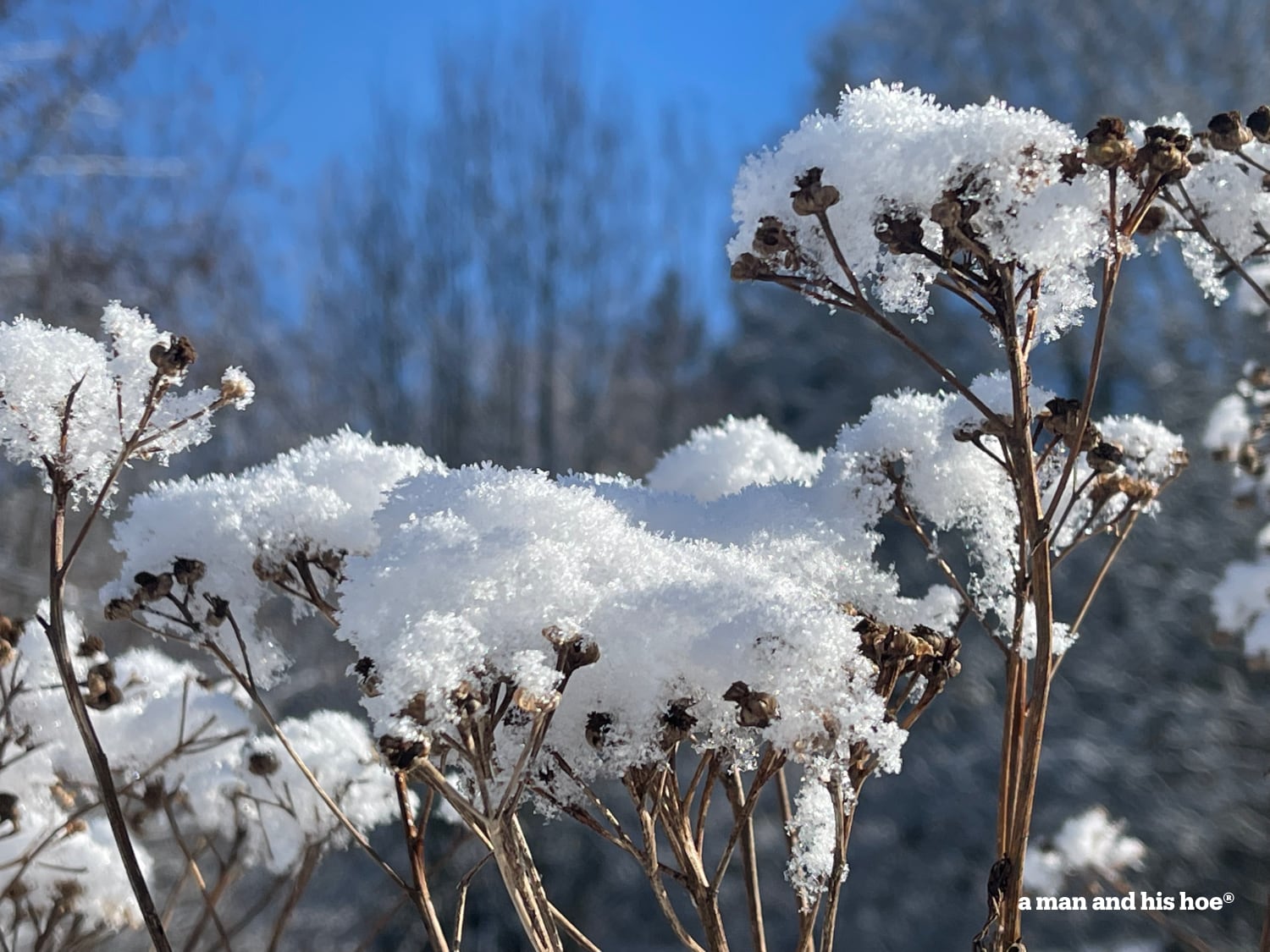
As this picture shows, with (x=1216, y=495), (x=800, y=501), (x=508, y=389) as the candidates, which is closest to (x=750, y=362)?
(x=508, y=389)

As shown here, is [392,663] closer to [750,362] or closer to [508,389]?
[508,389]

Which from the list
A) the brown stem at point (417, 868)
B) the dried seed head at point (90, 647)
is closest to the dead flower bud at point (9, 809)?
the dried seed head at point (90, 647)

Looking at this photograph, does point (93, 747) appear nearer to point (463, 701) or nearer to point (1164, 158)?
point (463, 701)

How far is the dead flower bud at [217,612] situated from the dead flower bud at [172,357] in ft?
0.74

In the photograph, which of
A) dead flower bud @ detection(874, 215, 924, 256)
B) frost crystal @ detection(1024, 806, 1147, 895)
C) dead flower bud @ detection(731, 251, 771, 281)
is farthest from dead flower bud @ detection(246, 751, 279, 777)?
frost crystal @ detection(1024, 806, 1147, 895)

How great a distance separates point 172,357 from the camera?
90 centimetres

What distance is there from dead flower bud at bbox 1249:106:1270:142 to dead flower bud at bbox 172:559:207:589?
1.08m

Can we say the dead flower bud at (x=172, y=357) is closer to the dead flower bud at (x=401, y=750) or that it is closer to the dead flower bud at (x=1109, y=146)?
the dead flower bud at (x=401, y=750)

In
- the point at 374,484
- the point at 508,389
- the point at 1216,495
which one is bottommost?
the point at 374,484

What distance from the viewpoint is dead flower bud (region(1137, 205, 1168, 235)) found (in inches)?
39.8

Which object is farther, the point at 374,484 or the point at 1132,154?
the point at 374,484

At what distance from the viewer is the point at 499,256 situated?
10844 mm

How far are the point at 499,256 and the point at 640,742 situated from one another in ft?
34.3

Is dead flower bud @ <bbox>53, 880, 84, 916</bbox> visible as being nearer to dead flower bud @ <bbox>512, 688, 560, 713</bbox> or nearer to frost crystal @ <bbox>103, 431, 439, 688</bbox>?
frost crystal @ <bbox>103, 431, 439, 688</bbox>
